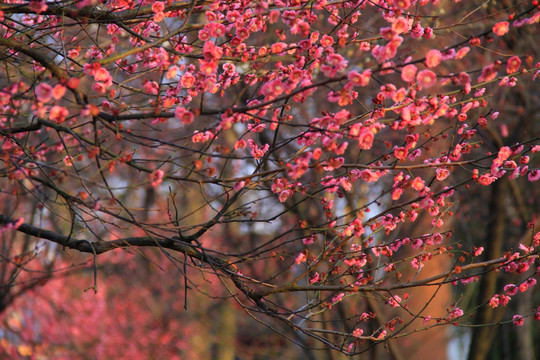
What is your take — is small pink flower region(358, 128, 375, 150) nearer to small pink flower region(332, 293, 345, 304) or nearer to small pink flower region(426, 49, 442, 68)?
small pink flower region(426, 49, 442, 68)

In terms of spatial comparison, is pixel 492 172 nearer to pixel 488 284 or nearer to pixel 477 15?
pixel 488 284

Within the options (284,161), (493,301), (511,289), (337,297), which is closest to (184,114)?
(284,161)

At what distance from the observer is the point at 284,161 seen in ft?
12.6

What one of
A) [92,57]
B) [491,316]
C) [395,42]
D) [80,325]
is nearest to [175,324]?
[80,325]

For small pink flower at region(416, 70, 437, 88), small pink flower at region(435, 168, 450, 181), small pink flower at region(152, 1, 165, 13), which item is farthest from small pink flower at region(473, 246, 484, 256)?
small pink flower at region(152, 1, 165, 13)

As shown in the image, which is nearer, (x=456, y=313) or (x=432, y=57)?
(x=432, y=57)

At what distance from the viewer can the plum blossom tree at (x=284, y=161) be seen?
3.44m

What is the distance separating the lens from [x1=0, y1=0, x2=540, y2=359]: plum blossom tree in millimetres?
3441

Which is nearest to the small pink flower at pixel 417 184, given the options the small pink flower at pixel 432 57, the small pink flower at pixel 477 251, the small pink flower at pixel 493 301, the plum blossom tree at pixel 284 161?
the plum blossom tree at pixel 284 161

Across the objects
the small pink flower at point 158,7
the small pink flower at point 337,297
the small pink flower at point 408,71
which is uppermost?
the small pink flower at point 158,7

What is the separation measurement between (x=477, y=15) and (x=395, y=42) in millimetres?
5893

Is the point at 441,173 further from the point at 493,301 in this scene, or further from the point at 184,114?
the point at 184,114

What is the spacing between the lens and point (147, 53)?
4.52 metres

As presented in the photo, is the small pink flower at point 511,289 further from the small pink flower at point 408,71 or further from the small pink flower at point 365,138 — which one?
the small pink flower at point 408,71
